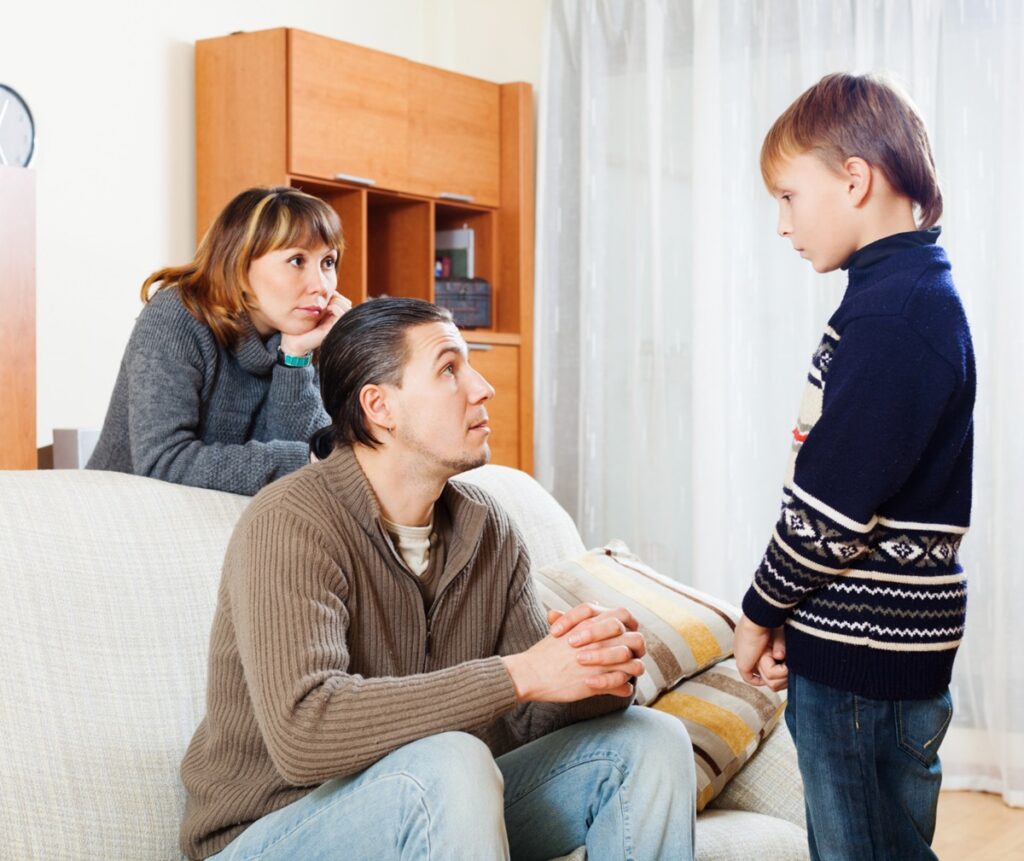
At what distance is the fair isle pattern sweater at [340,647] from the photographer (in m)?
1.52

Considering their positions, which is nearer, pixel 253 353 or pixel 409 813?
pixel 409 813

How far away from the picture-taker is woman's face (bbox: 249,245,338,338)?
88.3 inches

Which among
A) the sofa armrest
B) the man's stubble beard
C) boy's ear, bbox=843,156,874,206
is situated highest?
boy's ear, bbox=843,156,874,206

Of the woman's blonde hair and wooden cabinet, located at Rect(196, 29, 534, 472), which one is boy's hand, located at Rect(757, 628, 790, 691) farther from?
wooden cabinet, located at Rect(196, 29, 534, 472)

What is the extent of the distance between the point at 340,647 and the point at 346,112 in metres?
2.81

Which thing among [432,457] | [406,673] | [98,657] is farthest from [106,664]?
[432,457]

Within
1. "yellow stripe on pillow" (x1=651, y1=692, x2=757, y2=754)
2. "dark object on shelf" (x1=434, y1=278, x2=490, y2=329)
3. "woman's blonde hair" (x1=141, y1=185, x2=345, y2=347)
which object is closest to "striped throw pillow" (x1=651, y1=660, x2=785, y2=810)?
"yellow stripe on pillow" (x1=651, y1=692, x2=757, y2=754)

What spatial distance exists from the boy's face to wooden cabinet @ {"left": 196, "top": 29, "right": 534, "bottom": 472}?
253 cm

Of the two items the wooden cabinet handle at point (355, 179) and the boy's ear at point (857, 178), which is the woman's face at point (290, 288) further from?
the wooden cabinet handle at point (355, 179)

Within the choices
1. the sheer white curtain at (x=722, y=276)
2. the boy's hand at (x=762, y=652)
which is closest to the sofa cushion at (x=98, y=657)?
the boy's hand at (x=762, y=652)

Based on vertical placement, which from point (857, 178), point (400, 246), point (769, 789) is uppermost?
point (400, 246)

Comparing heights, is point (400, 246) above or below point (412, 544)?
above

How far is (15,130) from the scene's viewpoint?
3.53 m

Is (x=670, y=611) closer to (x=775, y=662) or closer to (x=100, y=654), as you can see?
(x=775, y=662)
